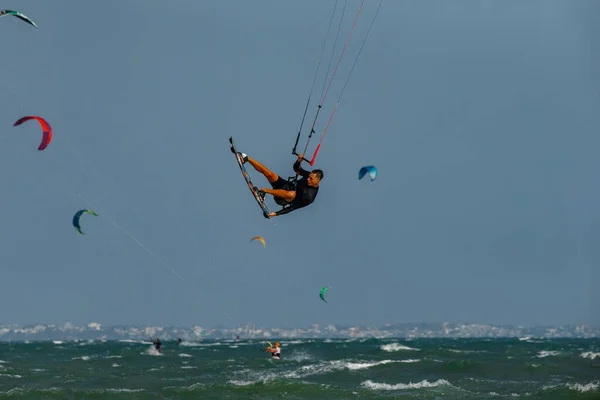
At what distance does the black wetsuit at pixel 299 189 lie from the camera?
41.6ft

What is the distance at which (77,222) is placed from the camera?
26.6 metres

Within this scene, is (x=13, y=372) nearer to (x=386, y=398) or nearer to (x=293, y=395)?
(x=293, y=395)

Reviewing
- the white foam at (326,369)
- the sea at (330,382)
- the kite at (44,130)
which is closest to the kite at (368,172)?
the kite at (44,130)

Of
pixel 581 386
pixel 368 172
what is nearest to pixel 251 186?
pixel 368 172

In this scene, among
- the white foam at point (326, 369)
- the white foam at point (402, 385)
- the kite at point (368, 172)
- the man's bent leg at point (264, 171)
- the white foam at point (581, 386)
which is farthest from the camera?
the white foam at point (326, 369)

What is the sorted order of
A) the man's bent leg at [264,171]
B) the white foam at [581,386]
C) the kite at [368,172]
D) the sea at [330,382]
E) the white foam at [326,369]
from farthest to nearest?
the white foam at [326,369] → the white foam at [581,386] → the sea at [330,382] → the kite at [368,172] → the man's bent leg at [264,171]

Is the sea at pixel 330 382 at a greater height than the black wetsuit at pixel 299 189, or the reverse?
the black wetsuit at pixel 299 189

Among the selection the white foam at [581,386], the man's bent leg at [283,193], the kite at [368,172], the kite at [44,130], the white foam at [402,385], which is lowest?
the white foam at [581,386]

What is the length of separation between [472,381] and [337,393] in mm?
6426

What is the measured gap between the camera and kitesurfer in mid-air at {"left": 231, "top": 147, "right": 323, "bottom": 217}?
41.6ft

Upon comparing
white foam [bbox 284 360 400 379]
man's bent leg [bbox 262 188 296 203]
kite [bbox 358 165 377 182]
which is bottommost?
white foam [bbox 284 360 400 379]

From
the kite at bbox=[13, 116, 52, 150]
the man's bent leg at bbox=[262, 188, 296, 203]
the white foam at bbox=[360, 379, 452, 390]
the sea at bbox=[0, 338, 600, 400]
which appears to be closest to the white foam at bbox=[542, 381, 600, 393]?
the sea at bbox=[0, 338, 600, 400]

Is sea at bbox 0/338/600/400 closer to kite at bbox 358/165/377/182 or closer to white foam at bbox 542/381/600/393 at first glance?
white foam at bbox 542/381/600/393

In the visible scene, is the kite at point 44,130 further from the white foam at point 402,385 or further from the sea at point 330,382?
the white foam at point 402,385
